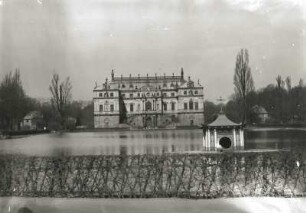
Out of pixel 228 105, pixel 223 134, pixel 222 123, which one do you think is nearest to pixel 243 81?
pixel 228 105

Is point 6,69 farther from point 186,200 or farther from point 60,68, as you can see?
point 186,200

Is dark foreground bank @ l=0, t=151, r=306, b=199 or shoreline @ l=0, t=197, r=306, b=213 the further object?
dark foreground bank @ l=0, t=151, r=306, b=199

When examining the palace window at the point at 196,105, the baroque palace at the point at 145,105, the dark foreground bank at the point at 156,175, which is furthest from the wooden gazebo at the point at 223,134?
the baroque palace at the point at 145,105

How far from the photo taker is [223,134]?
16453 mm

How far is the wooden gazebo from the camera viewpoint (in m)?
16.2

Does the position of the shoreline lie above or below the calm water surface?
→ below

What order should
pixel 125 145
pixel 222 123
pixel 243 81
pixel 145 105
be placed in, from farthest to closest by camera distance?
pixel 145 105, pixel 125 145, pixel 243 81, pixel 222 123

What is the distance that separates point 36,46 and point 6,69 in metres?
1.89

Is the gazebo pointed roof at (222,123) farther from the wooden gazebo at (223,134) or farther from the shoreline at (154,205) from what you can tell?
the shoreline at (154,205)

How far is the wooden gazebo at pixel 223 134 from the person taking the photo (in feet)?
53.3

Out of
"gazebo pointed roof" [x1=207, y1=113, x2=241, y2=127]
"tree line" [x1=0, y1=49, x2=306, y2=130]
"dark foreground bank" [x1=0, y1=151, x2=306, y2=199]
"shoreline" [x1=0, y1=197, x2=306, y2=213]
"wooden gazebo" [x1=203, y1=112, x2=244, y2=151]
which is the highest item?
"tree line" [x1=0, y1=49, x2=306, y2=130]

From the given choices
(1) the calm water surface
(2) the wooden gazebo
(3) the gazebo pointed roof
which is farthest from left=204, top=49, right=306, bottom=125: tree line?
(2) the wooden gazebo

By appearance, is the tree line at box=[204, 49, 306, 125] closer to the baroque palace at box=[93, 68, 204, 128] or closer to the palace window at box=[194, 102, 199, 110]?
the palace window at box=[194, 102, 199, 110]

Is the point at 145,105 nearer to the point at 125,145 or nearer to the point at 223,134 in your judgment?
the point at 125,145
